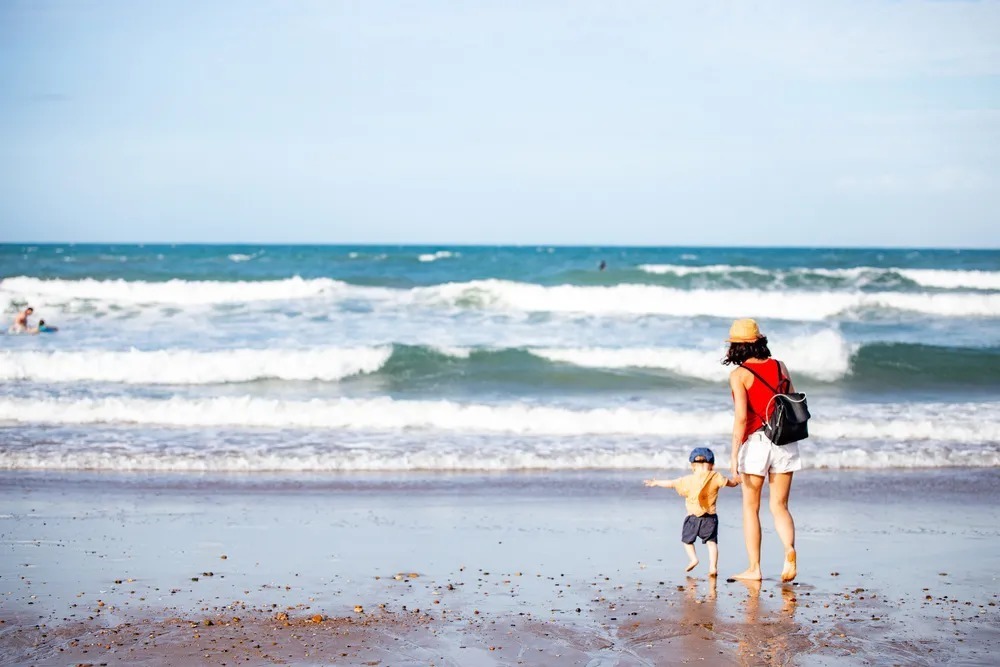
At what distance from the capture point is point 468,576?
20.0 feet

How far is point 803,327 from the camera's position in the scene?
22.5 m

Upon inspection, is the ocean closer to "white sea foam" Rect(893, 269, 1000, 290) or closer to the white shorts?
the white shorts

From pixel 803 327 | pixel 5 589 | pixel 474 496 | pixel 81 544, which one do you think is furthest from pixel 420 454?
pixel 803 327

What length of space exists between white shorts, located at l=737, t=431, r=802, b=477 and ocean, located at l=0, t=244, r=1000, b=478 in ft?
12.9

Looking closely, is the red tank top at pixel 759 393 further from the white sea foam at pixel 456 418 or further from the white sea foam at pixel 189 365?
the white sea foam at pixel 189 365

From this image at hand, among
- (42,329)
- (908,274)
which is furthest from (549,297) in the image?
(908,274)

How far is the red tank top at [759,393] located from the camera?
19.1 ft

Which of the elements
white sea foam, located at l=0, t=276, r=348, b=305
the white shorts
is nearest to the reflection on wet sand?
the white shorts

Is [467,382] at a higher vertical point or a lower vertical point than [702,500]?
lower

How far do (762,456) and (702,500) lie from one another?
18.9 inches

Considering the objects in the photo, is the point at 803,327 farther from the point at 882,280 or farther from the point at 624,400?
the point at 882,280

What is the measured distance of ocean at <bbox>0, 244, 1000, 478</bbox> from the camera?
10297 millimetres

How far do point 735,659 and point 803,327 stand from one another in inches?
737

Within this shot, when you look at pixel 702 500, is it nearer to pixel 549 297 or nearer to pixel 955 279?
pixel 549 297
